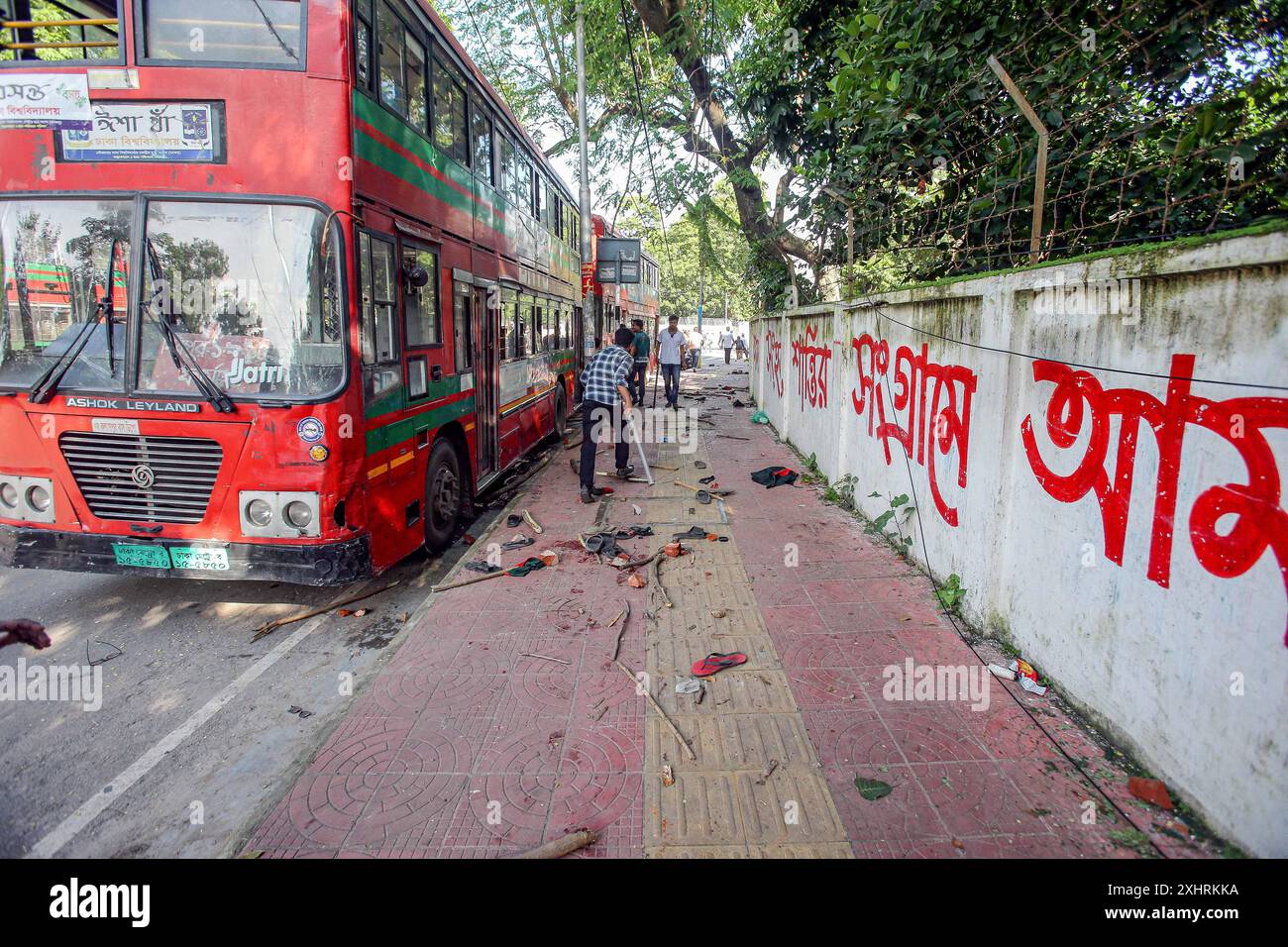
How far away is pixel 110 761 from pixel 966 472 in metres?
4.99

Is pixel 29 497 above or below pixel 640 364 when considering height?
below

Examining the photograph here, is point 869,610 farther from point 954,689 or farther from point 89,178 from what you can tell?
point 89,178

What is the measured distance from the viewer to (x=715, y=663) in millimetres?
3980

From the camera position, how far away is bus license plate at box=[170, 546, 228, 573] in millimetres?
4352

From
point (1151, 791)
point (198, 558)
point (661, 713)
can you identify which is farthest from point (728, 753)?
point (198, 558)

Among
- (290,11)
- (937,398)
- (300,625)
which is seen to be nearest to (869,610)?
(937,398)

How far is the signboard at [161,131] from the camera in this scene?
13.9 feet

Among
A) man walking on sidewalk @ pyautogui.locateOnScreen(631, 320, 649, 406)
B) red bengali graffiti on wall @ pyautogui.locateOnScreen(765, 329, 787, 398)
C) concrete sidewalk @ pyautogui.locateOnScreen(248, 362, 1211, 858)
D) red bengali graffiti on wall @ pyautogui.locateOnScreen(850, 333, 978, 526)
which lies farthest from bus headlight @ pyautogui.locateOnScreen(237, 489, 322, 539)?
man walking on sidewalk @ pyautogui.locateOnScreen(631, 320, 649, 406)

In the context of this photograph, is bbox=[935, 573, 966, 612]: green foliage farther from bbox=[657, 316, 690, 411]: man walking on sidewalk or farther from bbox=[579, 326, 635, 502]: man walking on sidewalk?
bbox=[657, 316, 690, 411]: man walking on sidewalk

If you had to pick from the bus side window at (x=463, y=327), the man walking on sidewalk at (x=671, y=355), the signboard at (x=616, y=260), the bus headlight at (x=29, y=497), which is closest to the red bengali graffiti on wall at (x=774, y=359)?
the man walking on sidewalk at (x=671, y=355)

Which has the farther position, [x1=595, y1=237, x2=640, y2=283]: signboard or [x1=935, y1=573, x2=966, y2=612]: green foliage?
[x1=595, y1=237, x2=640, y2=283]: signboard

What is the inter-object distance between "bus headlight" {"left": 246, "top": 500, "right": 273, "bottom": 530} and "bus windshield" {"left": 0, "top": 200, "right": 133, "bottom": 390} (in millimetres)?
1086

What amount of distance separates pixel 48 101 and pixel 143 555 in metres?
2.87

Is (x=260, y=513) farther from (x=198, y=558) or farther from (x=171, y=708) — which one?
(x=171, y=708)
